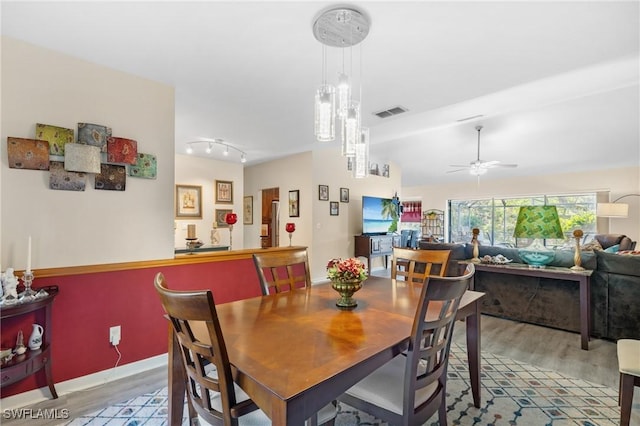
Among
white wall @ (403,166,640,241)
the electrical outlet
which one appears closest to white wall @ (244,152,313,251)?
the electrical outlet

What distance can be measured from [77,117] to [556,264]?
4.95m

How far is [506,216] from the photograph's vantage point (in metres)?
8.57

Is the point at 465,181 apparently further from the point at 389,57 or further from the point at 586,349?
the point at 389,57

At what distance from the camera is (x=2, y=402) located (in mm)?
1936

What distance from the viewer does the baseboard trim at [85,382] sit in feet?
6.50

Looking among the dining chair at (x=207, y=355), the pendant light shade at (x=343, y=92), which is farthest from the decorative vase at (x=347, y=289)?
the pendant light shade at (x=343, y=92)

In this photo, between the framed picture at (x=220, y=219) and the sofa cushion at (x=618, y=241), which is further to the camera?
the framed picture at (x=220, y=219)

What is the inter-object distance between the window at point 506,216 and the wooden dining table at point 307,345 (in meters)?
7.23

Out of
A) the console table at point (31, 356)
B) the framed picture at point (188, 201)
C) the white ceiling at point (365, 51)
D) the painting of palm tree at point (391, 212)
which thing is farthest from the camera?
the painting of palm tree at point (391, 212)

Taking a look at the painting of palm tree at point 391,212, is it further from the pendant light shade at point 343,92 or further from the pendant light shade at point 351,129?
the pendant light shade at point 343,92

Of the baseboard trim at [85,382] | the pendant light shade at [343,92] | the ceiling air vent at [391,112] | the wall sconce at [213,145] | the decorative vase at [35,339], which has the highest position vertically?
the ceiling air vent at [391,112]

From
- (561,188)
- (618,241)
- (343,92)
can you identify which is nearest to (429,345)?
(343,92)

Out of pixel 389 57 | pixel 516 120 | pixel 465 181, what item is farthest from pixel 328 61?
pixel 465 181

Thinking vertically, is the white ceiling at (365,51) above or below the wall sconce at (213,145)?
above
